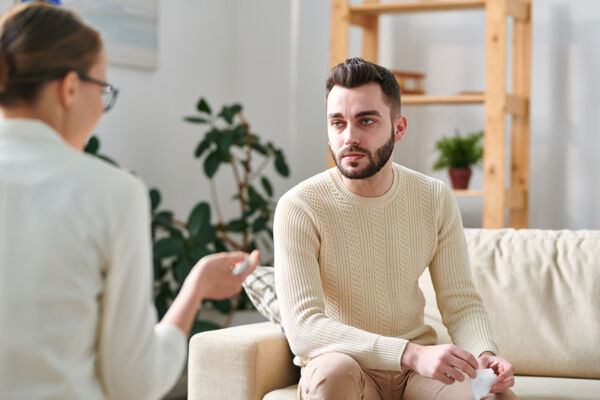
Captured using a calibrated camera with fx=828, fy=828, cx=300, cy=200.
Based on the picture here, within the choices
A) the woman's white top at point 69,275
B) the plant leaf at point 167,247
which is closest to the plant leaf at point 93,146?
the plant leaf at point 167,247

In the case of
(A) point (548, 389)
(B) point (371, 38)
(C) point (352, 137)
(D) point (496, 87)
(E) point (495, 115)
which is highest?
(B) point (371, 38)

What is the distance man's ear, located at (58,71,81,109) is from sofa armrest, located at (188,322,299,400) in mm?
1111

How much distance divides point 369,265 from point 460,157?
5.42ft

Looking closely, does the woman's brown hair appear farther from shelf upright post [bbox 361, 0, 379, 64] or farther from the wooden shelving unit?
shelf upright post [bbox 361, 0, 379, 64]

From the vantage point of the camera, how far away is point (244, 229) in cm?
389

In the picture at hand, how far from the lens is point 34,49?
3.56ft

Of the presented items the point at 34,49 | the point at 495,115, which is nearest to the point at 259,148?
the point at 495,115

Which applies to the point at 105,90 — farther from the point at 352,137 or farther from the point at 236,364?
the point at 236,364

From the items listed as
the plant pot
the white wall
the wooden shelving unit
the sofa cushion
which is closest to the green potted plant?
the white wall

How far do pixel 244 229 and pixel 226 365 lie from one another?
1.79 m

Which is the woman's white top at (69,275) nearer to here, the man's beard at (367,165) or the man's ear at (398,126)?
the man's beard at (367,165)

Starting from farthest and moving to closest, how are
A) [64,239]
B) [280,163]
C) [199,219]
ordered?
[280,163] → [199,219] → [64,239]

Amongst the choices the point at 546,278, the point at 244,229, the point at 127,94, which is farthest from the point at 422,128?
the point at 546,278

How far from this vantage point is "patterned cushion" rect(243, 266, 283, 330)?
232cm
